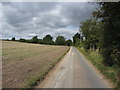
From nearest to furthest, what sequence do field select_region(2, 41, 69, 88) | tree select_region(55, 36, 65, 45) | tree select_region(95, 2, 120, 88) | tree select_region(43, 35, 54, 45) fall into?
field select_region(2, 41, 69, 88), tree select_region(95, 2, 120, 88), tree select_region(43, 35, 54, 45), tree select_region(55, 36, 65, 45)

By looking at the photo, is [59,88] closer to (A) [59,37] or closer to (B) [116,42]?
(B) [116,42]

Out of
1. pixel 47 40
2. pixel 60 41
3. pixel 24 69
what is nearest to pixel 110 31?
pixel 24 69

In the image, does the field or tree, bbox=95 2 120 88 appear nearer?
the field

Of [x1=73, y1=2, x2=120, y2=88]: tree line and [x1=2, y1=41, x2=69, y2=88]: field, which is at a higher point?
[x1=73, y1=2, x2=120, y2=88]: tree line

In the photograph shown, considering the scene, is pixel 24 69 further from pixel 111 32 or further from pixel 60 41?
pixel 60 41

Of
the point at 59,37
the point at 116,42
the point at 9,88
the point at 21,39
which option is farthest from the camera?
the point at 59,37

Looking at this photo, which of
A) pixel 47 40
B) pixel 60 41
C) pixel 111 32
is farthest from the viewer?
pixel 47 40

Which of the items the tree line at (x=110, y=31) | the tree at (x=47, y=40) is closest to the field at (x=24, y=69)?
the tree line at (x=110, y=31)

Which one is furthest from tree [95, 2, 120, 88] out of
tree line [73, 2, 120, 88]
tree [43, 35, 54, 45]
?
tree [43, 35, 54, 45]

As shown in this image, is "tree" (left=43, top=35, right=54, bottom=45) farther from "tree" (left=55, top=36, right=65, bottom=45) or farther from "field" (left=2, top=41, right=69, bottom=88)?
"field" (left=2, top=41, right=69, bottom=88)

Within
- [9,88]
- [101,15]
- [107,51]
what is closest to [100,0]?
[101,15]

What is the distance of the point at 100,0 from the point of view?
27.1 ft

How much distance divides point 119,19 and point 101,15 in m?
1.62

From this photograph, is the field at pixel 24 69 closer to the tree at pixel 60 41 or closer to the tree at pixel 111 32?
the tree at pixel 111 32
